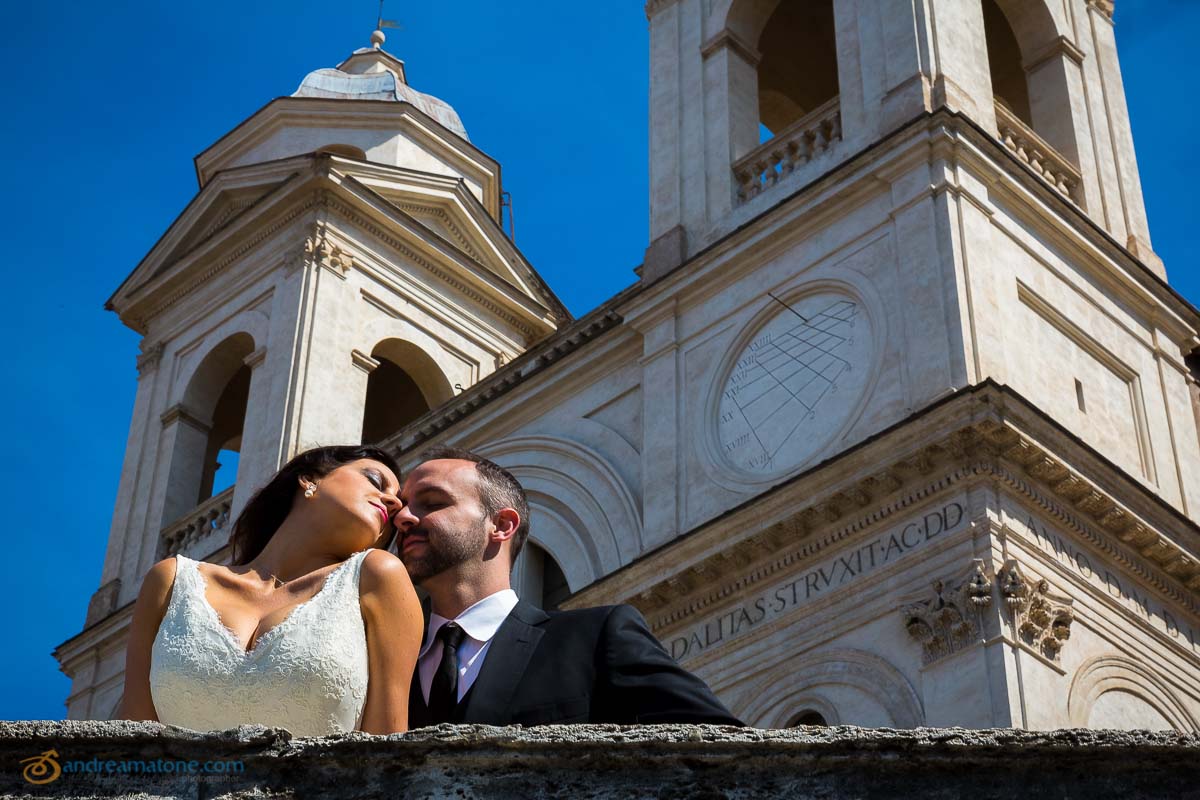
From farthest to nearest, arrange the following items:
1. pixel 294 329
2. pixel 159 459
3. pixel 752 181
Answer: pixel 159 459
pixel 294 329
pixel 752 181

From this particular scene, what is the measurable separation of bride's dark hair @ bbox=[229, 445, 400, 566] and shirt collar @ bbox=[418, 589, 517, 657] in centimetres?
41

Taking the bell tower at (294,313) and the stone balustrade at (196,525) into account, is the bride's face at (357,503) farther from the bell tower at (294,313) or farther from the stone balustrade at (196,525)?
the stone balustrade at (196,525)

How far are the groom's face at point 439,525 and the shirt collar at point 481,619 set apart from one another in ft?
0.39

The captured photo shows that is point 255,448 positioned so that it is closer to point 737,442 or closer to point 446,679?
Result: point 737,442

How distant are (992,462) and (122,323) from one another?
631 inches

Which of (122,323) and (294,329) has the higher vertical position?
(122,323)

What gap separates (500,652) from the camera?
191 inches

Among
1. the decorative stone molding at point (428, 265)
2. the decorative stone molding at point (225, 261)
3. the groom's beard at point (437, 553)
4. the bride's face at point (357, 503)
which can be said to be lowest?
the groom's beard at point (437, 553)

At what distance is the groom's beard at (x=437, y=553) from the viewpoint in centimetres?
505

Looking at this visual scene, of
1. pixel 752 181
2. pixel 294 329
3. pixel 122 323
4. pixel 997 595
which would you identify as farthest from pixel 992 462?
pixel 122 323

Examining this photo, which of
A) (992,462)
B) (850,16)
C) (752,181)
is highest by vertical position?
(850,16)

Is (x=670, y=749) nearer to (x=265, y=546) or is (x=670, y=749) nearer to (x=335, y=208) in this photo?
(x=265, y=546)

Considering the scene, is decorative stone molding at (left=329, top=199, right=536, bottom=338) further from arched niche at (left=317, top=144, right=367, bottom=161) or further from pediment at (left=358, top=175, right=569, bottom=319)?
arched niche at (left=317, top=144, right=367, bottom=161)

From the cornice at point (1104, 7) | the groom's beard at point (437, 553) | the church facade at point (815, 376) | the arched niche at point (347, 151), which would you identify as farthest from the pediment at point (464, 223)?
the groom's beard at point (437, 553)
